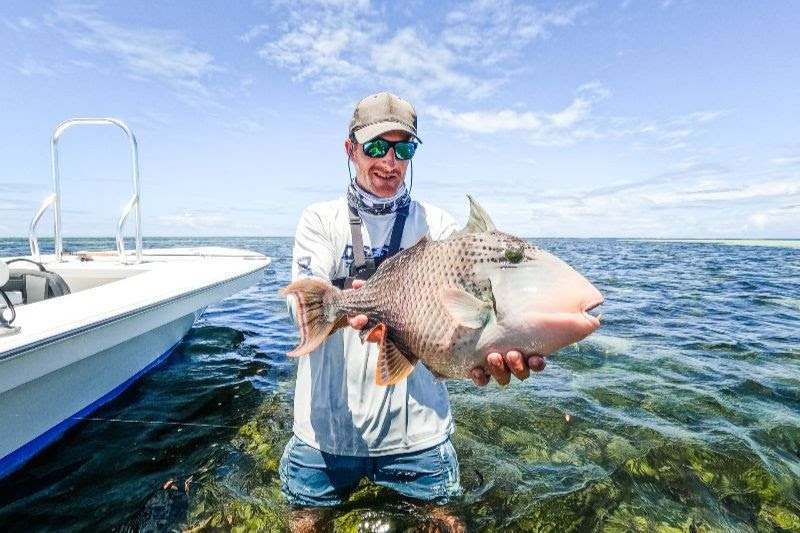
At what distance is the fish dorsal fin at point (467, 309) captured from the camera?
2.19 m

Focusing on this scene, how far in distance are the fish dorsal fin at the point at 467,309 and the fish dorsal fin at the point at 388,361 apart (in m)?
0.42

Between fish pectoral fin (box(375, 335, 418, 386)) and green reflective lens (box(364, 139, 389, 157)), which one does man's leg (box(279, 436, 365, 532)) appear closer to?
fish pectoral fin (box(375, 335, 418, 386))

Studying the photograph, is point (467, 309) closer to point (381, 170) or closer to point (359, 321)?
point (359, 321)

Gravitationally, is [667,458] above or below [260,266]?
below

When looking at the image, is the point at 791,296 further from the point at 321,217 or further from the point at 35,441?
the point at 35,441

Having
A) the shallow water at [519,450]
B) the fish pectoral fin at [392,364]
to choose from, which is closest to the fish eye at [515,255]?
the fish pectoral fin at [392,364]

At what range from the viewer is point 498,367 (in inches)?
87.4

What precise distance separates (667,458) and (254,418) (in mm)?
4651

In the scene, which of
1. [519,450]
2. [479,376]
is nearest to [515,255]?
[479,376]

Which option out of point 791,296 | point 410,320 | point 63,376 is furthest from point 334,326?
point 791,296

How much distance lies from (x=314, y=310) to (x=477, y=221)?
995 millimetres

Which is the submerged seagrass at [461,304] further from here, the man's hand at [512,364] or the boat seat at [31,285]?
the boat seat at [31,285]

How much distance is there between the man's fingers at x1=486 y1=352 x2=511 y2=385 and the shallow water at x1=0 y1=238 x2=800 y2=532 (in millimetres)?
1827

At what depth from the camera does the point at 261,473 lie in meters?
4.72
